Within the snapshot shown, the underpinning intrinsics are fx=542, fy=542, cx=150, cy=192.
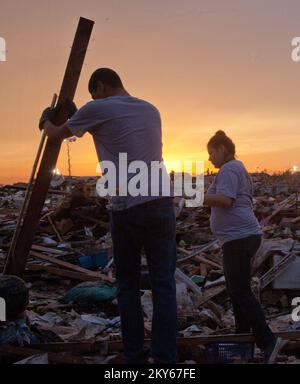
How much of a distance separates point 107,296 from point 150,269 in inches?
133

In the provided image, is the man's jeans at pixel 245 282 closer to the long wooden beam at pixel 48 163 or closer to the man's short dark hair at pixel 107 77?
the man's short dark hair at pixel 107 77

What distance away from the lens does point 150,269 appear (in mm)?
3891

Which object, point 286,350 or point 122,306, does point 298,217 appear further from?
point 122,306

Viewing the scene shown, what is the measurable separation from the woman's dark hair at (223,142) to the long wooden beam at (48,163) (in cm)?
134

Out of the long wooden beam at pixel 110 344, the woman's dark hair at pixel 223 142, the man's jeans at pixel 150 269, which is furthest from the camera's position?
the woman's dark hair at pixel 223 142

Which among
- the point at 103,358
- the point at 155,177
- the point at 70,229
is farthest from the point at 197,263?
the point at 155,177

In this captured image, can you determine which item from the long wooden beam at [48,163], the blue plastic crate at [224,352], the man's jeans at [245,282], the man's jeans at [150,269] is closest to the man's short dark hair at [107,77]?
the long wooden beam at [48,163]

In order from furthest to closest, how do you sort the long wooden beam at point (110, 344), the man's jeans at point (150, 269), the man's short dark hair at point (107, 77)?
the long wooden beam at point (110, 344), the man's short dark hair at point (107, 77), the man's jeans at point (150, 269)

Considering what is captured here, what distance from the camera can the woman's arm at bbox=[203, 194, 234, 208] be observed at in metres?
4.58

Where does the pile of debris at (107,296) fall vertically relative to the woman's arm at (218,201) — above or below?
below

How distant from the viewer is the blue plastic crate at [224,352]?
14.9 ft

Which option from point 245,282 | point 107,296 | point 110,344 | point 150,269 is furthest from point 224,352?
point 107,296

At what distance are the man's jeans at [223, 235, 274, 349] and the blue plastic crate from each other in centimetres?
18
